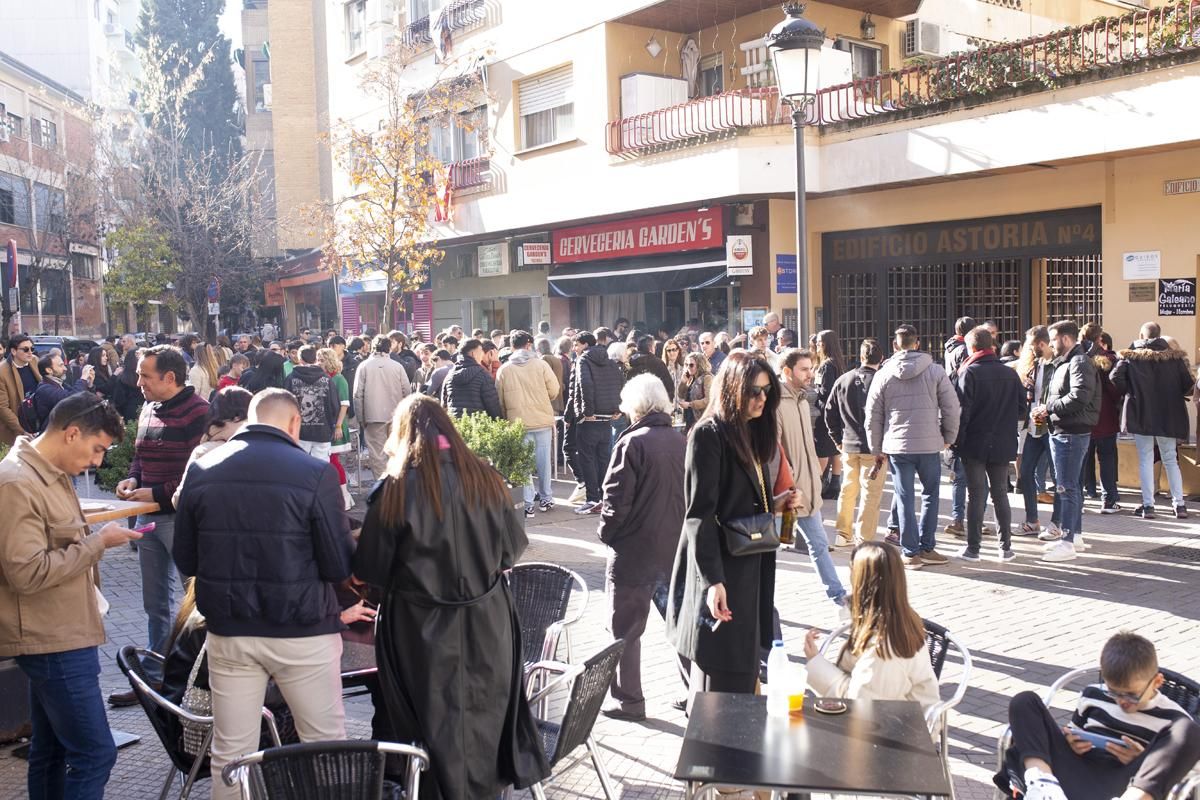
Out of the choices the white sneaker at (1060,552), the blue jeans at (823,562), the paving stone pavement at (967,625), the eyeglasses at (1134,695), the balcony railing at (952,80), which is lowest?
the paving stone pavement at (967,625)

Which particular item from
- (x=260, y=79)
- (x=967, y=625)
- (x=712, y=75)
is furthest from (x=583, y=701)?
(x=260, y=79)

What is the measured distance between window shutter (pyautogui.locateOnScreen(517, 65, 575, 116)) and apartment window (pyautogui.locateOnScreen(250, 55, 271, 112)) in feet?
99.8

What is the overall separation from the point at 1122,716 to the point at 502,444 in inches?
258

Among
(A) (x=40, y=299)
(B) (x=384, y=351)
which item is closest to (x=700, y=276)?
(B) (x=384, y=351)

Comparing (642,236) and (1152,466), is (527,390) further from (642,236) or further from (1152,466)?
(642,236)

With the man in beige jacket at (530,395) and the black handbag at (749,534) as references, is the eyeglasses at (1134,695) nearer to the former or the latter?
the black handbag at (749,534)

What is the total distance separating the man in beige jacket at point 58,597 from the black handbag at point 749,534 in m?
2.47

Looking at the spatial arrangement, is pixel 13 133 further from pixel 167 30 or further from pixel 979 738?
pixel 979 738

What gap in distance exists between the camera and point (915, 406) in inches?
345

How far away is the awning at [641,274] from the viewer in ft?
61.1

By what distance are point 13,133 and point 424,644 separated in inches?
1734

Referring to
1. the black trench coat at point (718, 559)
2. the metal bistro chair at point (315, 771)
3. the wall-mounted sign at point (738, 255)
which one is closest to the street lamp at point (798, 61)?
the black trench coat at point (718, 559)

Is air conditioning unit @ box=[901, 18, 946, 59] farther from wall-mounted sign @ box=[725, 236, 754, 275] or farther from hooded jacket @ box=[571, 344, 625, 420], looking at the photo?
hooded jacket @ box=[571, 344, 625, 420]

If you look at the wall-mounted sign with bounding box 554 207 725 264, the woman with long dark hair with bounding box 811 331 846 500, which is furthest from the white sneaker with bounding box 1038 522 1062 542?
the wall-mounted sign with bounding box 554 207 725 264
